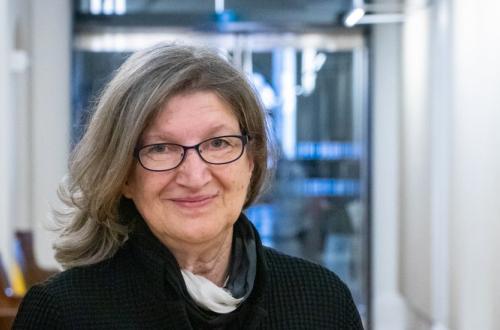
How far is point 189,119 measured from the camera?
1834 millimetres

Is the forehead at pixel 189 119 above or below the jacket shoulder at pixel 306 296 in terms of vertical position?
above

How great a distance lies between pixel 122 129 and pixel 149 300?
34 cm

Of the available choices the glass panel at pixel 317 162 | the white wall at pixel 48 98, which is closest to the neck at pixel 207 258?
the white wall at pixel 48 98

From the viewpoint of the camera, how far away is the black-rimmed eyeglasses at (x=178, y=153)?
183 centimetres

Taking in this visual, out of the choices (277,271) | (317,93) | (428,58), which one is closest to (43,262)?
(317,93)

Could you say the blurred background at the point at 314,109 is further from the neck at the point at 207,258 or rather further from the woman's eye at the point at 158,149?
the woman's eye at the point at 158,149

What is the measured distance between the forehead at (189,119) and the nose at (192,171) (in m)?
0.03

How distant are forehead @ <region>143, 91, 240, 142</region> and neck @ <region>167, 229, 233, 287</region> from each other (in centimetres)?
24

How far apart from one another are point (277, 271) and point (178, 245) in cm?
25

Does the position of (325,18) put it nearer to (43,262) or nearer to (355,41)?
(355,41)

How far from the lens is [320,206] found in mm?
10742

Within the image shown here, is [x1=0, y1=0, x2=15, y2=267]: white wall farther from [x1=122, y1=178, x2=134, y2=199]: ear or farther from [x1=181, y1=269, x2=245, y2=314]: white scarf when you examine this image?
[x1=181, y1=269, x2=245, y2=314]: white scarf

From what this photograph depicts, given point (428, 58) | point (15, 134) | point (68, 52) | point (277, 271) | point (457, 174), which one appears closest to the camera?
point (277, 271)

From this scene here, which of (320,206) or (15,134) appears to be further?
(320,206)
